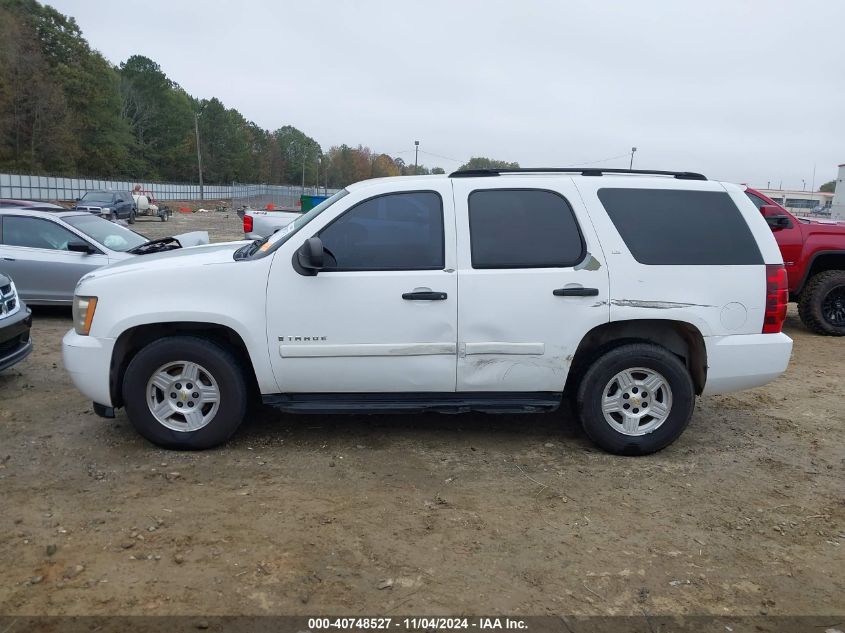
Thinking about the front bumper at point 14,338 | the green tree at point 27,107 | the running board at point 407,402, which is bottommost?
the running board at point 407,402

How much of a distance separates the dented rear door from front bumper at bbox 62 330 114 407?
2322 mm

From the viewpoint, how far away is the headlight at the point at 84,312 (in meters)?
4.30

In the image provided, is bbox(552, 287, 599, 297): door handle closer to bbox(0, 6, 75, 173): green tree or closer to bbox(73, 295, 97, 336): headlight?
bbox(73, 295, 97, 336): headlight

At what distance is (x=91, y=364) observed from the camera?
4.30 m

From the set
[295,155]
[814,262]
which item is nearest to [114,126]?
[295,155]

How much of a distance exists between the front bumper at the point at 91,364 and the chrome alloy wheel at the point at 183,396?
297 mm

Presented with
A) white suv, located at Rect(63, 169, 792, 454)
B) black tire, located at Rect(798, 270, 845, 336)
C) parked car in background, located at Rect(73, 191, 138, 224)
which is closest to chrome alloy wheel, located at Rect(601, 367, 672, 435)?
white suv, located at Rect(63, 169, 792, 454)

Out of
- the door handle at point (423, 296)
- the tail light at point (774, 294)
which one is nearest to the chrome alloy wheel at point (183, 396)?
the door handle at point (423, 296)

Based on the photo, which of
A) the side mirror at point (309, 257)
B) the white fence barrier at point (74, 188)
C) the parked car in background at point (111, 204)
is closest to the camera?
the side mirror at point (309, 257)

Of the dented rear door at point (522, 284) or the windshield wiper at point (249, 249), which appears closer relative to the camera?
the dented rear door at point (522, 284)

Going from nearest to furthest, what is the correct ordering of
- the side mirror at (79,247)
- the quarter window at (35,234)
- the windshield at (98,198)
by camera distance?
the side mirror at (79,247), the quarter window at (35,234), the windshield at (98,198)

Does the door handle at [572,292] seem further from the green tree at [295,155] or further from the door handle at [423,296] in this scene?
the green tree at [295,155]

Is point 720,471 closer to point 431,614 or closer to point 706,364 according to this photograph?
point 706,364

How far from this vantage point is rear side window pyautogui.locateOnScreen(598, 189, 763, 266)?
14.5 feet
